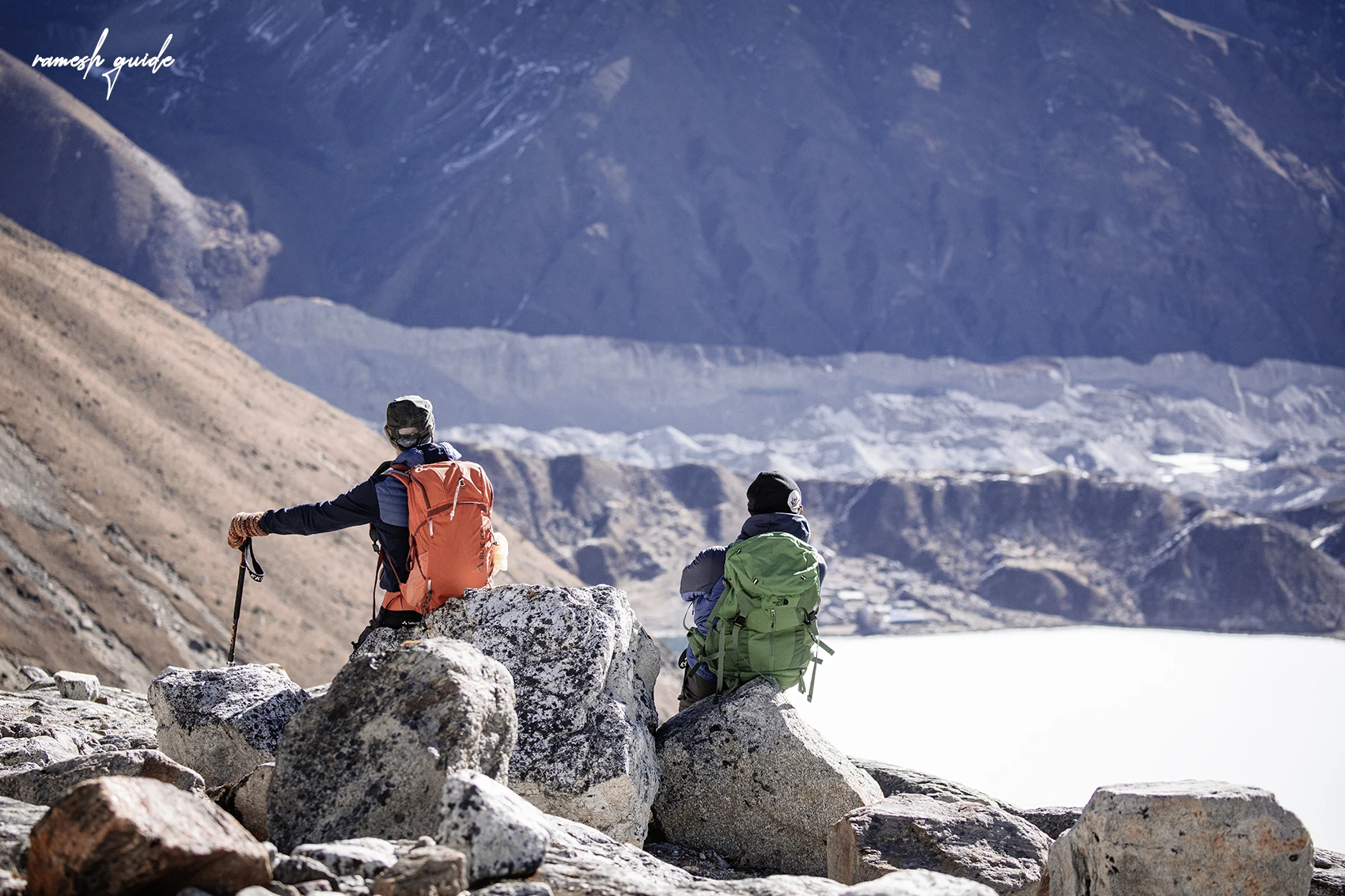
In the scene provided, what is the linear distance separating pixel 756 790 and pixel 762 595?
848mm

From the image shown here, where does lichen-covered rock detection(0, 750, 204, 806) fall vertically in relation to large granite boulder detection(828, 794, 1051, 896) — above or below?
below

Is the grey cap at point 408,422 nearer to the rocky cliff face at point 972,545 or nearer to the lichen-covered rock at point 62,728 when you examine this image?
the lichen-covered rock at point 62,728

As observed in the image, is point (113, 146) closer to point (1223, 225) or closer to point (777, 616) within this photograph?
point (1223, 225)

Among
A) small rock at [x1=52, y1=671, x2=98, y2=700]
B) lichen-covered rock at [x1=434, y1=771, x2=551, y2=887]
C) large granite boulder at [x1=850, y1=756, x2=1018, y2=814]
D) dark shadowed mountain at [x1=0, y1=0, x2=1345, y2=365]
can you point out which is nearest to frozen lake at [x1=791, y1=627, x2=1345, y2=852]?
large granite boulder at [x1=850, y1=756, x2=1018, y2=814]

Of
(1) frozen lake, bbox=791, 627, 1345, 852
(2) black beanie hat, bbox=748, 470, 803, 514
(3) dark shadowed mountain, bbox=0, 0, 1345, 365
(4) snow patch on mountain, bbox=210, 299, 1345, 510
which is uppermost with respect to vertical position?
(3) dark shadowed mountain, bbox=0, 0, 1345, 365

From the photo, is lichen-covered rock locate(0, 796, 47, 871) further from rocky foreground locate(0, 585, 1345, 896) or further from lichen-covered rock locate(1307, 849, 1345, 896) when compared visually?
lichen-covered rock locate(1307, 849, 1345, 896)

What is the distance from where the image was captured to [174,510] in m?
30.8

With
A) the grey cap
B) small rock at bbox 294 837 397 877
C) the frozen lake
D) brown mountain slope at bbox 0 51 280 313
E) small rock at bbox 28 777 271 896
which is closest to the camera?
small rock at bbox 28 777 271 896

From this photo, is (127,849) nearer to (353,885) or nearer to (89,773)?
(353,885)

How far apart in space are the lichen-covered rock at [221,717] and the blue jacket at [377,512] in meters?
0.84

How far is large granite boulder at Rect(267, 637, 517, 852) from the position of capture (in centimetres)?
444

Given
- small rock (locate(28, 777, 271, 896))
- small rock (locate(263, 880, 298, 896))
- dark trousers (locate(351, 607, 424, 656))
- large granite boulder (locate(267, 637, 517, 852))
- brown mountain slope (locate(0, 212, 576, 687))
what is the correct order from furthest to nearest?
brown mountain slope (locate(0, 212, 576, 687))
dark trousers (locate(351, 607, 424, 656))
large granite boulder (locate(267, 637, 517, 852))
small rock (locate(263, 880, 298, 896))
small rock (locate(28, 777, 271, 896))

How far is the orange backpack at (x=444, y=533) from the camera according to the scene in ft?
17.2

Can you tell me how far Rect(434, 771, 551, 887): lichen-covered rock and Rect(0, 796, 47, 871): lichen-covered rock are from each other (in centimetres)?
116
